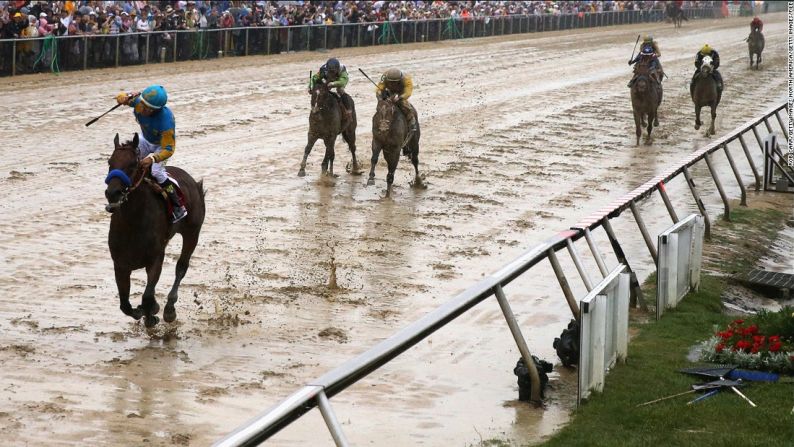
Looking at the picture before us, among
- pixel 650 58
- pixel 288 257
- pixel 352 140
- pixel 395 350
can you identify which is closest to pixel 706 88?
pixel 650 58

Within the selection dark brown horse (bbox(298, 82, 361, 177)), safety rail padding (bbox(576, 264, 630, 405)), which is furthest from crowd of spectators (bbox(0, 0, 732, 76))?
safety rail padding (bbox(576, 264, 630, 405))

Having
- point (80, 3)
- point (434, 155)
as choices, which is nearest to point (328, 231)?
point (434, 155)

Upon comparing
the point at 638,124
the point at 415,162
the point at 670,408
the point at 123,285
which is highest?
the point at 638,124

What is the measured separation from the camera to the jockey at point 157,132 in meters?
8.95

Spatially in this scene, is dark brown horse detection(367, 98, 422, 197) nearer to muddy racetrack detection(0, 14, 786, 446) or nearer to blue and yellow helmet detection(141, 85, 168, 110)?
muddy racetrack detection(0, 14, 786, 446)

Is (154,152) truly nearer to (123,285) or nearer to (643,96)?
(123,285)

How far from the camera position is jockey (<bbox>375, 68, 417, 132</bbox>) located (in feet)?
51.4

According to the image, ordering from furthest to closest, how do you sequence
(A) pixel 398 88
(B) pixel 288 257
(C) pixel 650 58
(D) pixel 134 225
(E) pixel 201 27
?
(E) pixel 201 27 < (C) pixel 650 58 < (A) pixel 398 88 < (B) pixel 288 257 < (D) pixel 134 225

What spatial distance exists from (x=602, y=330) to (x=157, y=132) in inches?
140

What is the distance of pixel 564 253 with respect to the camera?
12.2 m

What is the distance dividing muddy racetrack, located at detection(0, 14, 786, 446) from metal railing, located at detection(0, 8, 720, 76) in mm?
761

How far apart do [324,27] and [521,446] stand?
2908 centimetres

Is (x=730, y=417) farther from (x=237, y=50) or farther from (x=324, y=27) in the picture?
(x=324, y=27)

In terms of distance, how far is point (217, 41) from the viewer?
3088cm
